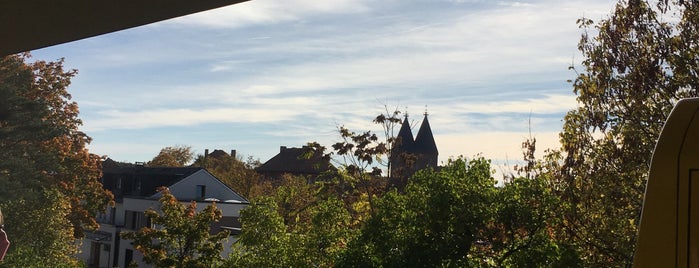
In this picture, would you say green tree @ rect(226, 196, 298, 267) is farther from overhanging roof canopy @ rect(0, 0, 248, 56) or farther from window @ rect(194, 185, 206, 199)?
window @ rect(194, 185, 206, 199)

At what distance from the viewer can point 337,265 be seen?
8938 mm

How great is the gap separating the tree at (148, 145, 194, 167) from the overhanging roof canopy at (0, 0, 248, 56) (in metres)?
50.2

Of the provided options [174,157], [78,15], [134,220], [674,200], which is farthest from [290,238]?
[174,157]

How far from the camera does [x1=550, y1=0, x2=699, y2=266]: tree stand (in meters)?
9.01

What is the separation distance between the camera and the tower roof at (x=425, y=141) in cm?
5509

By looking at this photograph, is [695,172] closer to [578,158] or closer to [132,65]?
[578,158]

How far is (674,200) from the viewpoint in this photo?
1.09 metres

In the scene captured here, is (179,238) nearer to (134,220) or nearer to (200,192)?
(200,192)

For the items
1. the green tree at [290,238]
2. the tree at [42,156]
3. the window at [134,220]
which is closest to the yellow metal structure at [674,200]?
A: the green tree at [290,238]

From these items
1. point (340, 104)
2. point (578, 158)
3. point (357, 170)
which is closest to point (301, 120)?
point (340, 104)

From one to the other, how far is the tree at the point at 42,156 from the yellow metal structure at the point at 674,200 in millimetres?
20988

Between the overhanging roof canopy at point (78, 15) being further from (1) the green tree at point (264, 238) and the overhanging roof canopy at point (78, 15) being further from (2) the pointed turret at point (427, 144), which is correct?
(2) the pointed turret at point (427, 144)

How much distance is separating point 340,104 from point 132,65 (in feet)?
37.1

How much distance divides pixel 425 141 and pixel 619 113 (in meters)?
46.3
